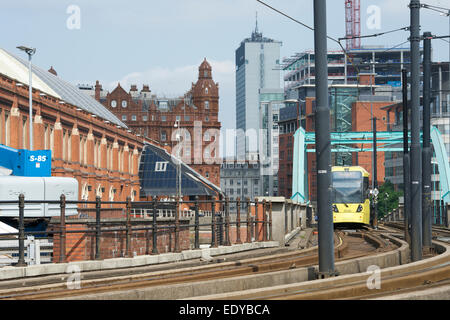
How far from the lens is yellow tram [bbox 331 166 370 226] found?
128 feet

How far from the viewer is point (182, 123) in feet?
524

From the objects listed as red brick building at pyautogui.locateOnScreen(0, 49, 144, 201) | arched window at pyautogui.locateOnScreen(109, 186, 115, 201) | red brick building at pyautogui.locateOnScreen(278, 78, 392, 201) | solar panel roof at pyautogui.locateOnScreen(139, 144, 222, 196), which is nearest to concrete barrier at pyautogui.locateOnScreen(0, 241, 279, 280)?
red brick building at pyautogui.locateOnScreen(0, 49, 144, 201)

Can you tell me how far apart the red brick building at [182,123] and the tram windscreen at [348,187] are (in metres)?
116

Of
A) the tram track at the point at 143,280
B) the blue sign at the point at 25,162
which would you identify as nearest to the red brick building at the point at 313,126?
the blue sign at the point at 25,162

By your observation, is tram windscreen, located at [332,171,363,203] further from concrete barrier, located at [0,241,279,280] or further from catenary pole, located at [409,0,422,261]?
catenary pole, located at [409,0,422,261]

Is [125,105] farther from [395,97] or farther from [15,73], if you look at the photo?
[15,73]

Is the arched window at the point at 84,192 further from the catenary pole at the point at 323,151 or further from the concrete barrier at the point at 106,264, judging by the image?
the catenary pole at the point at 323,151

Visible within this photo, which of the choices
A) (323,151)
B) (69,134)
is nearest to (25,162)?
(323,151)

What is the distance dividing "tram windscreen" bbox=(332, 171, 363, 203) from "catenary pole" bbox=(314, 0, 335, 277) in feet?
89.6

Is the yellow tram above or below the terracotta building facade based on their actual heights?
below

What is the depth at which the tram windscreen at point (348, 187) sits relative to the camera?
128 ft

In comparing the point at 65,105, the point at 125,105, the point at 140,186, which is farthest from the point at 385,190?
the point at 125,105

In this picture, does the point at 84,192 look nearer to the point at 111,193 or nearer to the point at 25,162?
the point at 111,193

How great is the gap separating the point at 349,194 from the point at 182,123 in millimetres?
121890
